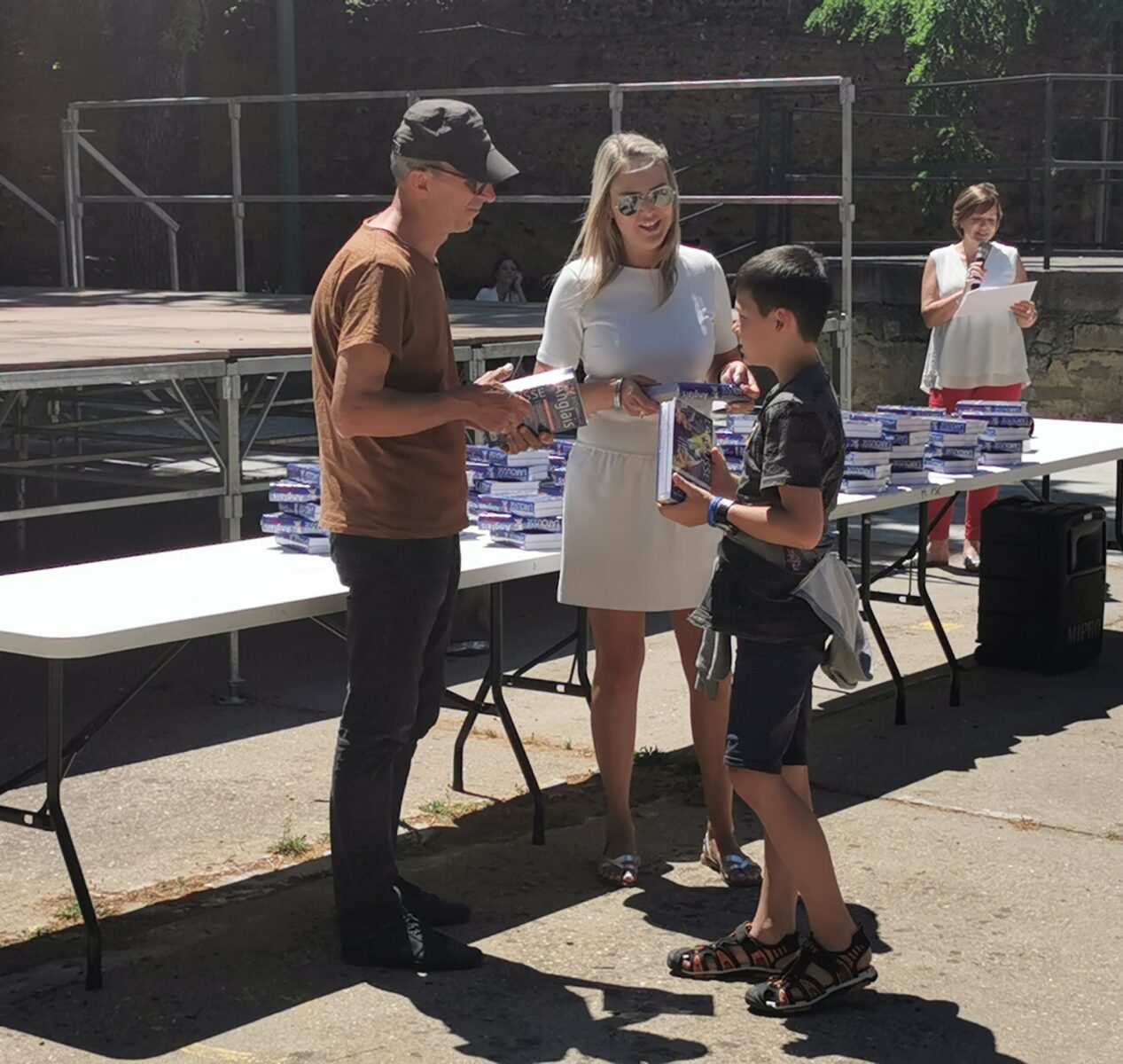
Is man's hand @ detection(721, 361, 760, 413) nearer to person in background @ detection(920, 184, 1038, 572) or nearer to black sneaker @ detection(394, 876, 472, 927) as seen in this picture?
black sneaker @ detection(394, 876, 472, 927)

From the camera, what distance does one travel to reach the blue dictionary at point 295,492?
16.9 ft

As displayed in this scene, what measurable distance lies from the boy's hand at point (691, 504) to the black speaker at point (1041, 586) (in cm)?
326

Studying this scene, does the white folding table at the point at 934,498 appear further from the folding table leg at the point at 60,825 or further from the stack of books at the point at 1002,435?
the folding table leg at the point at 60,825

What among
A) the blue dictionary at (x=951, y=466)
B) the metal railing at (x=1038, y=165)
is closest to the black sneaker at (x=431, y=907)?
the blue dictionary at (x=951, y=466)

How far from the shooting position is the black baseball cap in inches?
154

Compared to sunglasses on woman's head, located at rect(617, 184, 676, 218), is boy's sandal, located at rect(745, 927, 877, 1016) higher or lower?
lower

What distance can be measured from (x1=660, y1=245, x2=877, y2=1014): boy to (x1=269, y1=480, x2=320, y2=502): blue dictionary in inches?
58.3

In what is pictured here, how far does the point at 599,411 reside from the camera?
15.0 ft

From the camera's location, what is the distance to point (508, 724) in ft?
16.6

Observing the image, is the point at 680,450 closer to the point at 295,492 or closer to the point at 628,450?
the point at 628,450

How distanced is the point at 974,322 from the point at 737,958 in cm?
497

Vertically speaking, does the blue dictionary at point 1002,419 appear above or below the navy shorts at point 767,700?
above

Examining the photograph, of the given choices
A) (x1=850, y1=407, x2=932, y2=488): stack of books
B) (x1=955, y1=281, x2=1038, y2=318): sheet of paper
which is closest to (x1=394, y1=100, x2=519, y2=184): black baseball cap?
(x1=850, y1=407, x2=932, y2=488): stack of books

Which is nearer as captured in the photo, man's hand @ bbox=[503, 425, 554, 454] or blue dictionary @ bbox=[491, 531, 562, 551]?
man's hand @ bbox=[503, 425, 554, 454]
